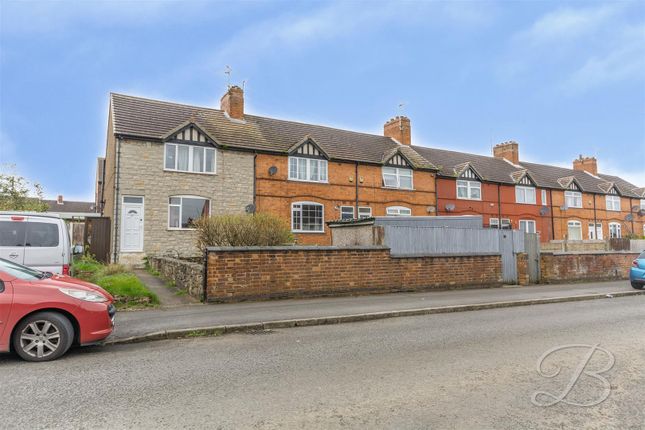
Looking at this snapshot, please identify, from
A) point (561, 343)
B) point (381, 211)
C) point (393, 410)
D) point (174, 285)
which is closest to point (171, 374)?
point (393, 410)

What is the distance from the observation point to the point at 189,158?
2103 cm

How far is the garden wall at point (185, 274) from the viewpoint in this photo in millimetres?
11039

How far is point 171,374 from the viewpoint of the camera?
5066 millimetres

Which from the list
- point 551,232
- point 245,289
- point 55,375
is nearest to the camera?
point 55,375

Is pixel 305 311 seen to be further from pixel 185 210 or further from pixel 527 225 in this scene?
pixel 527 225

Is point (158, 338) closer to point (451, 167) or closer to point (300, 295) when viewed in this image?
point (300, 295)

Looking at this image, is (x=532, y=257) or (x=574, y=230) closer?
(x=532, y=257)

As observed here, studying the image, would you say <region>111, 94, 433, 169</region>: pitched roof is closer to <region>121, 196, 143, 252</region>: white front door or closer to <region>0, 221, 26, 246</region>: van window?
<region>121, 196, 143, 252</region>: white front door

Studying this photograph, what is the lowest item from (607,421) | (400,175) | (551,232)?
(607,421)

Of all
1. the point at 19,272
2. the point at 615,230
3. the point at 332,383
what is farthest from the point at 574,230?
the point at 19,272

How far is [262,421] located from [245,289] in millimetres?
7635

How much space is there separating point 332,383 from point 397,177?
23.8m

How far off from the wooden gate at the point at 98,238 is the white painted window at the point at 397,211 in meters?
15.8

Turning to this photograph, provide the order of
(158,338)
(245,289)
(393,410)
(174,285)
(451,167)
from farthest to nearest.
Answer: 1. (451,167)
2. (174,285)
3. (245,289)
4. (158,338)
5. (393,410)
